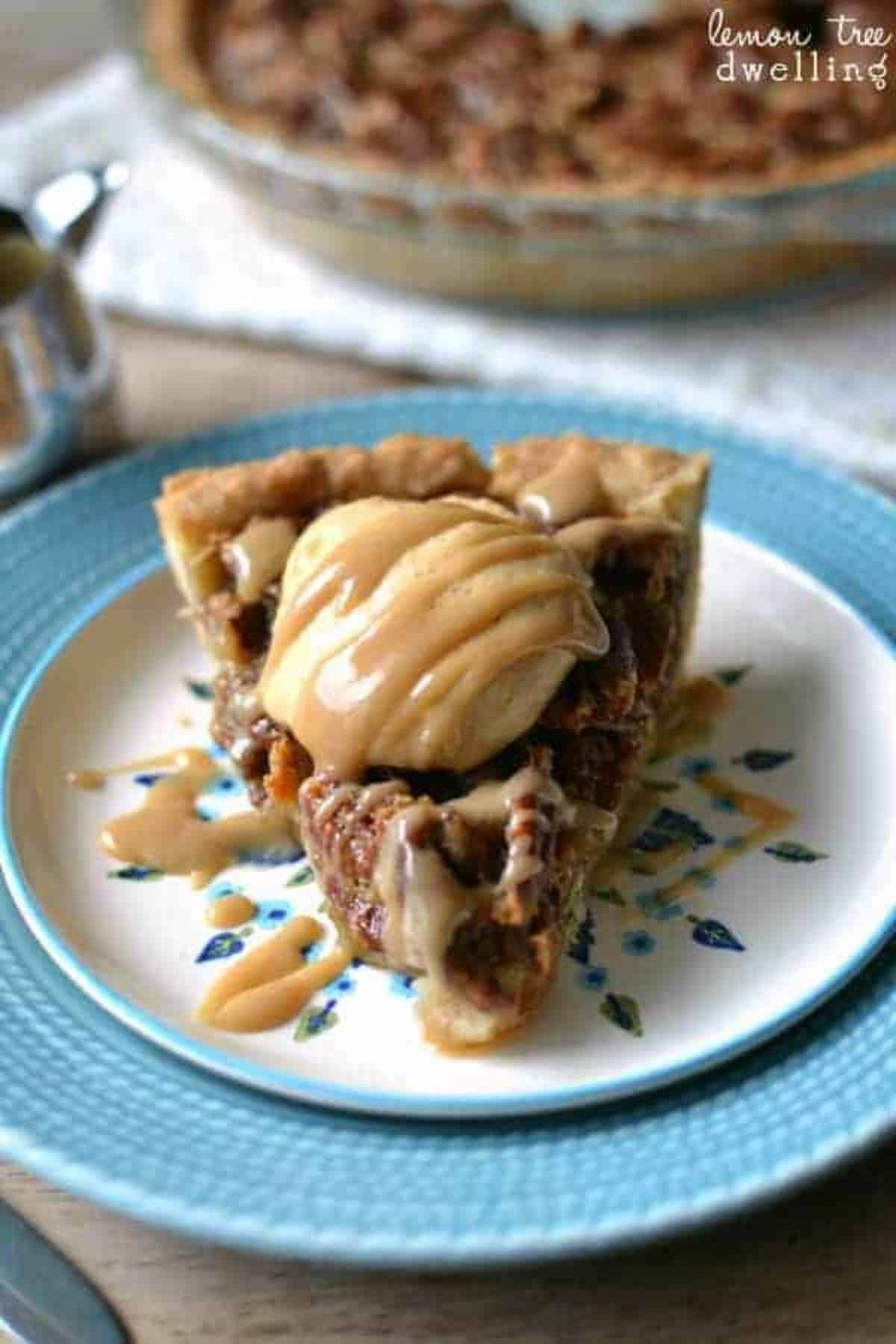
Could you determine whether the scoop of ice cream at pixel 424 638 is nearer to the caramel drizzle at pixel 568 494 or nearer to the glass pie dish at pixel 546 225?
the caramel drizzle at pixel 568 494

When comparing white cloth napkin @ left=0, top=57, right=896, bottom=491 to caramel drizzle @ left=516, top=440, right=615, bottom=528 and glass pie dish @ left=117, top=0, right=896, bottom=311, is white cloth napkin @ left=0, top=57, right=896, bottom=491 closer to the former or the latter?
glass pie dish @ left=117, top=0, right=896, bottom=311

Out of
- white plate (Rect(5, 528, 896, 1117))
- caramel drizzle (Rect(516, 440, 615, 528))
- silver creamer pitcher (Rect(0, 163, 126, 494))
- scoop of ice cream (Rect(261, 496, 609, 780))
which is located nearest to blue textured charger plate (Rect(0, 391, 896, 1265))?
white plate (Rect(5, 528, 896, 1117))

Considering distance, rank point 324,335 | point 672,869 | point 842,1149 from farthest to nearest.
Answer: point 324,335, point 672,869, point 842,1149

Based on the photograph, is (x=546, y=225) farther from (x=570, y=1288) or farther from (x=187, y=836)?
(x=570, y=1288)

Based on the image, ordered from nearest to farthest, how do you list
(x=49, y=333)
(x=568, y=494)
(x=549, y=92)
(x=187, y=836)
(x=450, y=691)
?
(x=450, y=691) < (x=187, y=836) < (x=568, y=494) < (x=49, y=333) < (x=549, y=92)

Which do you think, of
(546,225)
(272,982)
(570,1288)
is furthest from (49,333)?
(570,1288)

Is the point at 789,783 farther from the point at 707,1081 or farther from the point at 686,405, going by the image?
the point at 686,405

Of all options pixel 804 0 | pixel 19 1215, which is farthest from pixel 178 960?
pixel 804 0
